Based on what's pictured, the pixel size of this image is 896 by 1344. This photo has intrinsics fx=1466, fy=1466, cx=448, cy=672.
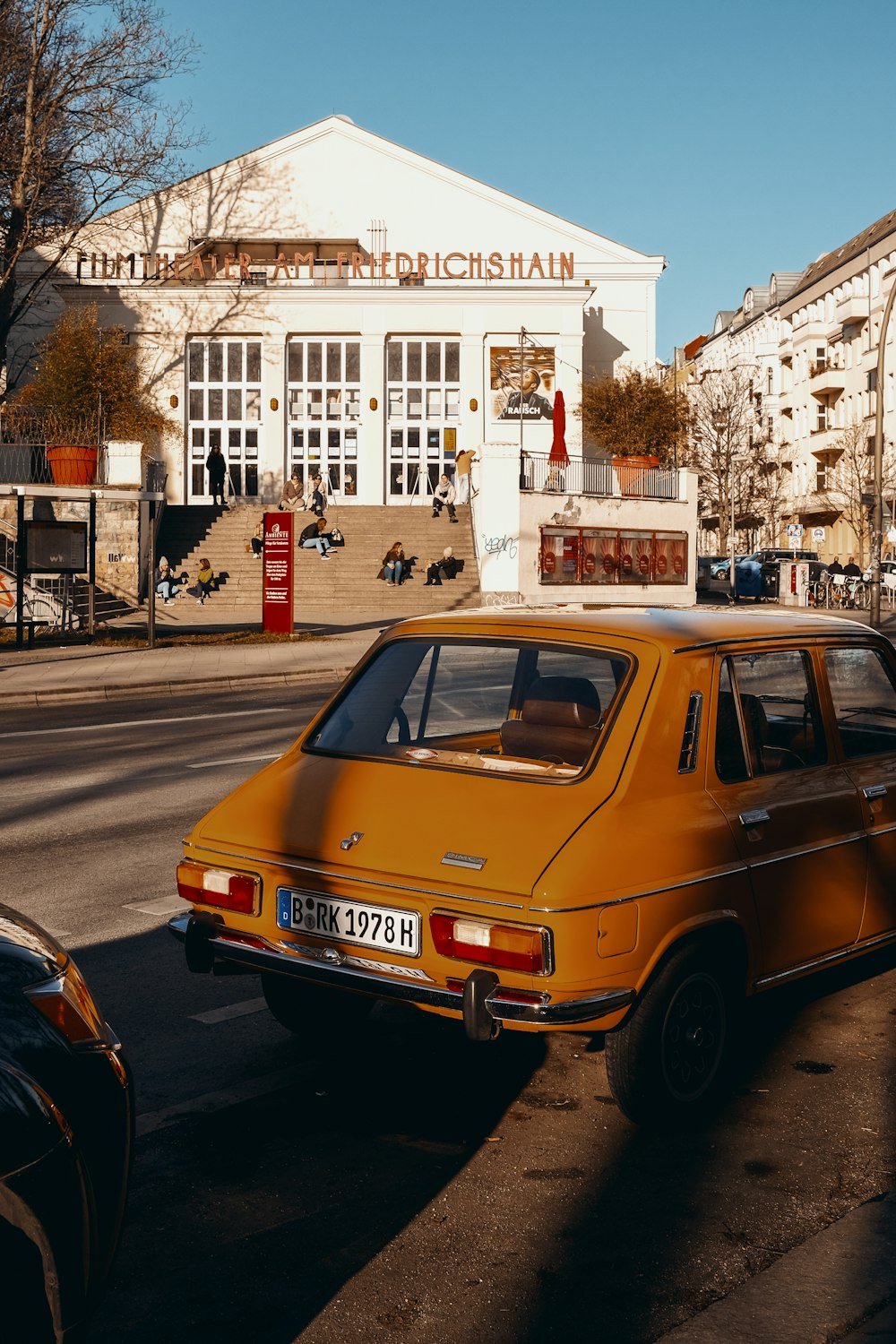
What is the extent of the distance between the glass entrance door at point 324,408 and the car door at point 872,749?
45.0 m

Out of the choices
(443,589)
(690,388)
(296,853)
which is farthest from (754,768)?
(690,388)

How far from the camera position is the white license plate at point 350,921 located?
14.2 feet

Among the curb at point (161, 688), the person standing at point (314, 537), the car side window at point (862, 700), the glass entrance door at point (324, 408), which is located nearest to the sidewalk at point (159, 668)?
the curb at point (161, 688)

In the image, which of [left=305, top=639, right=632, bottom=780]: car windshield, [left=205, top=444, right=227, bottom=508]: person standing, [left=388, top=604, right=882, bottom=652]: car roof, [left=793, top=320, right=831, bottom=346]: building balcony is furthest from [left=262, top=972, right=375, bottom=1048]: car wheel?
[left=793, top=320, right=831, bottom=346]: building balcony

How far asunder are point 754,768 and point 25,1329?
3.16 metres

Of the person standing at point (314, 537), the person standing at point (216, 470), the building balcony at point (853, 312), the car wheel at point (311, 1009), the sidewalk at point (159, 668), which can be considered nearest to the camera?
the car wheel at point (311, 1009)

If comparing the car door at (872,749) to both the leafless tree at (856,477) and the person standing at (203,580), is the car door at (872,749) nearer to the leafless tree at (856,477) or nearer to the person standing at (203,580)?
the person standing at (203,580)

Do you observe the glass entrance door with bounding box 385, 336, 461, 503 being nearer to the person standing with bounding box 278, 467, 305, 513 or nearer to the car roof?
the person standing with bounding box 278, 467, 305, 513

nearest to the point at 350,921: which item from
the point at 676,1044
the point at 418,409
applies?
the point at 676,1044

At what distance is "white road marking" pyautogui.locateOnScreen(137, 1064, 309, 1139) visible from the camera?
462cm

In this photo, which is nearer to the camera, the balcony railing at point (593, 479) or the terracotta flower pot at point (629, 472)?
the balcony railing at point (593, 479)

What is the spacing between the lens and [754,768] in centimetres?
497

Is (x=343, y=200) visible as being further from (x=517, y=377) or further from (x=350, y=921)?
(x=350, y=921)

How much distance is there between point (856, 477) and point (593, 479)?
3098cm
